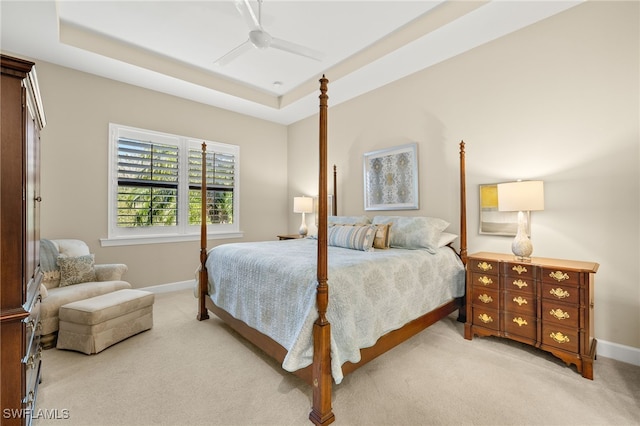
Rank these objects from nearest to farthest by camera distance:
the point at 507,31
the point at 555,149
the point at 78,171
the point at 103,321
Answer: the point at 103,321 → the point at 555,149 → the point at 507,31 → the point at 78,171

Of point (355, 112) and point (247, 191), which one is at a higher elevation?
point (355, 112)

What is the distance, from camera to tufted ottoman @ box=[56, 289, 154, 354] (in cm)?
235

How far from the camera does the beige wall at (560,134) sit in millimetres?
2293

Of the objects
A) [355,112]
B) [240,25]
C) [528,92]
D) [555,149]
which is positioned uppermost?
[240,25]

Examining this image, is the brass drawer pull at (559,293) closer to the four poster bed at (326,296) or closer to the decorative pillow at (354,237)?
the four poster bed at (326,296)

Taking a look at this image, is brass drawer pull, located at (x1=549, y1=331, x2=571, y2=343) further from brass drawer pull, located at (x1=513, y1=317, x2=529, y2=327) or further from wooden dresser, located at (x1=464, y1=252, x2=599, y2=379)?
brass drawer pull, located at (x1=513, y1=317, x2=529, y2=327)

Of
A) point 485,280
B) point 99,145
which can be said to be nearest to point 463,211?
point 485,280

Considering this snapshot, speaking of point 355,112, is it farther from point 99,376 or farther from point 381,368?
point 99,376

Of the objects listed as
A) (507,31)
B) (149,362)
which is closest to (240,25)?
(507,31)

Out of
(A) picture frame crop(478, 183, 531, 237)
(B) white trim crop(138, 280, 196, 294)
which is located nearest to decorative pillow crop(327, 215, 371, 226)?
(A) picture frame crop(478, 183, 531, 237)

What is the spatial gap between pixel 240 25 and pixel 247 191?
270cm

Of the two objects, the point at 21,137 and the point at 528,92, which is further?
the point at 528,92

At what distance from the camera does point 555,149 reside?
262 centimetres

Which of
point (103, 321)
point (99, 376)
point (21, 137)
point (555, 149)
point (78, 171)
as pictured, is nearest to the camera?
point (21, 137)
